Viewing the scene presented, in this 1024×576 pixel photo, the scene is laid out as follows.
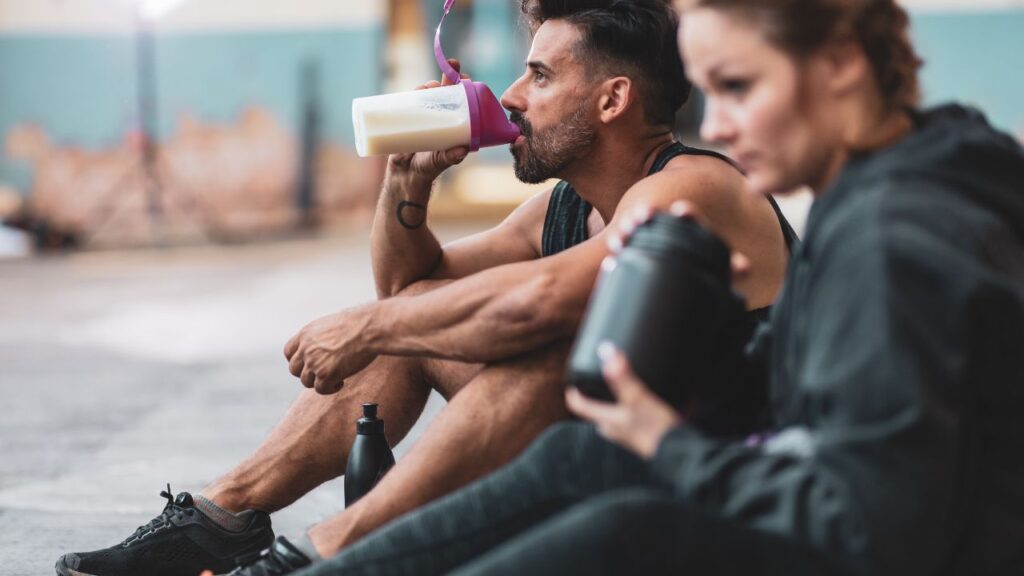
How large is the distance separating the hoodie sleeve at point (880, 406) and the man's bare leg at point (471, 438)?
750 millimetres

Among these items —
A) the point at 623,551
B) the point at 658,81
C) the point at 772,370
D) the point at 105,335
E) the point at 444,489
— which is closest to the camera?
the point at 623,551

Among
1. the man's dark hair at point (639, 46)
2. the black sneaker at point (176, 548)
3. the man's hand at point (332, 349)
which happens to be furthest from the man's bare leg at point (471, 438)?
the man's dark hair at point (639, 46)

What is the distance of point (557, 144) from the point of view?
104 inches

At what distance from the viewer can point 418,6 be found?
444 inches

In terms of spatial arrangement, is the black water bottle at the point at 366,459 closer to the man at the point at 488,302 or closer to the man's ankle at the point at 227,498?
the man at the point at 488,302

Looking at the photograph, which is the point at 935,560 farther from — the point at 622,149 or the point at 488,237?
the point at 488,237

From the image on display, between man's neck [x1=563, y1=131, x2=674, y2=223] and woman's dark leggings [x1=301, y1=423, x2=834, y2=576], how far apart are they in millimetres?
1096

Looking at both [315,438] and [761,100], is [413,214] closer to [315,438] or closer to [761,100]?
[315,438]

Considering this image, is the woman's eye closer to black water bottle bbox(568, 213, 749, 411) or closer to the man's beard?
black water bottle bbox(568, 213, 749, 411)

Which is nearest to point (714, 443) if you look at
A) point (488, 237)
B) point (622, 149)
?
point (622, 149)

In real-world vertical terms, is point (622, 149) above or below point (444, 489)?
above

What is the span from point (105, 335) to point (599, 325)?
4863mm

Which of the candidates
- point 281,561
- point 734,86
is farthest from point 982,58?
point 734,86

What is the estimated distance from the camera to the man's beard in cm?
263
